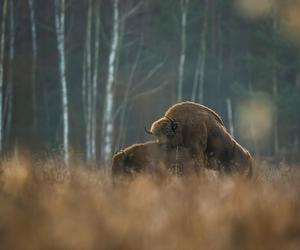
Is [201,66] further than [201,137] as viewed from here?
Yes

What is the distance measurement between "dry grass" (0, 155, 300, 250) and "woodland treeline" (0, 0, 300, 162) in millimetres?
23063

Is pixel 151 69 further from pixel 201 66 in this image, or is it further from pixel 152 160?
pixel 152 160

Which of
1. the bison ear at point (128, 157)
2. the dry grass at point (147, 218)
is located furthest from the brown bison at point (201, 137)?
the dry grass at point (147, 218)

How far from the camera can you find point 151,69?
3309 centimetres

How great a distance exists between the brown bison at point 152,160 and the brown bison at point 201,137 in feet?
0.44

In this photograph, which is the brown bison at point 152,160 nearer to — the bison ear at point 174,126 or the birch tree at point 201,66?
the bison ear at point 174,126

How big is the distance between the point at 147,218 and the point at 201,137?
4.53 meters

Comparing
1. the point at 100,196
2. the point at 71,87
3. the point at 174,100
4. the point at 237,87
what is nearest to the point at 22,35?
the point at 71,87

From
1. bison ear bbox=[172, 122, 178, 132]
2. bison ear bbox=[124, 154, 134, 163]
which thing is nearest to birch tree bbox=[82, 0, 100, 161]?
bison ear bbox=[124, 154, 134, 163]

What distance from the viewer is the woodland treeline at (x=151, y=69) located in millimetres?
29984

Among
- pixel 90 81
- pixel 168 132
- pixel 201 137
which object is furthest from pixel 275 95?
pixel 168 132

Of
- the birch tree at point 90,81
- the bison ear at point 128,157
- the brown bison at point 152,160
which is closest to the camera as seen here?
the brown bison at point 152,160

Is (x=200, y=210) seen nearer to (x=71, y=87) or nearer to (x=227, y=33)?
(x=71, y=87)

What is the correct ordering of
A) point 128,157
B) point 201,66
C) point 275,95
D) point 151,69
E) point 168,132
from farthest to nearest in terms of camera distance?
point 151,69 < point 201,66 < point 275,95 < point 128,157 < point 168,132
